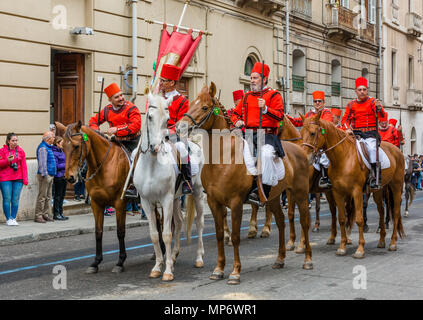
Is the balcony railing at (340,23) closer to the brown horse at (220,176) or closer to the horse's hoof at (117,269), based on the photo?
the brown horse at (220,176)

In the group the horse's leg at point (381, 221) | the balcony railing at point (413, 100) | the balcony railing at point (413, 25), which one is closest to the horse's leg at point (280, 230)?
the horse's leg at point (381, 221)

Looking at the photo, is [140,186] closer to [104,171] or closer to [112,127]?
[104,171]

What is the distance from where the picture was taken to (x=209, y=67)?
66.4 feet

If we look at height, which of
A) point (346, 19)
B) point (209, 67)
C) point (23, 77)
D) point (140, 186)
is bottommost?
point (140, 186)

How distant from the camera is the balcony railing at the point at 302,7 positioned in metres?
25.5

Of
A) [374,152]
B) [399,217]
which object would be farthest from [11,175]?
[399,217]

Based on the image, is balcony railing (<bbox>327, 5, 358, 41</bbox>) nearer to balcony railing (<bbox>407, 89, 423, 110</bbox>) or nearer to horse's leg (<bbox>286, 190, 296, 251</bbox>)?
balcony railing (<bbox>407, 89, 423, 110</bbox>)

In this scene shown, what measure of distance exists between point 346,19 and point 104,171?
79.0 feet

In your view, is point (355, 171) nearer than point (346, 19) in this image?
Yes

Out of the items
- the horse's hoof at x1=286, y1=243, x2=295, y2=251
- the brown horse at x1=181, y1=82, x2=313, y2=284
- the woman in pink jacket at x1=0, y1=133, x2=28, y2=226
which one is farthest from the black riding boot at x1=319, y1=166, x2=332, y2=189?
the woman in pink jacket at x1=0, y1=133, x2=28, y2=226

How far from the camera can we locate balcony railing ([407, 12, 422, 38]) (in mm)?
37969

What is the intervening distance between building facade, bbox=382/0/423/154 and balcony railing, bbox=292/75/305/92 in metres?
10.3

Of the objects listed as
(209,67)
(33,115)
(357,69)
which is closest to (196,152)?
(33,115)

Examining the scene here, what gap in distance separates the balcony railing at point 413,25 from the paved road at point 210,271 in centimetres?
3039
